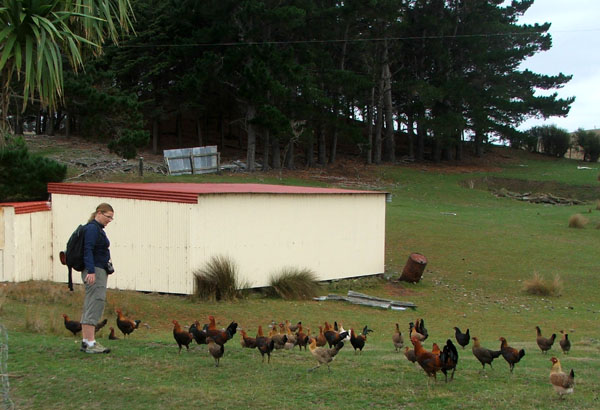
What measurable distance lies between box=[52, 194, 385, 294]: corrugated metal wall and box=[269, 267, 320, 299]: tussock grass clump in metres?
0.24

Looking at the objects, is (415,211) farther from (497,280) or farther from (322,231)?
(322,231)

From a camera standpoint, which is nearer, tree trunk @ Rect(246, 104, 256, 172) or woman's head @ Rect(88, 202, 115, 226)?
woman's head @ Rect(88, 202, 115, 226)

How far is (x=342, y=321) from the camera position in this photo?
46.6 feet

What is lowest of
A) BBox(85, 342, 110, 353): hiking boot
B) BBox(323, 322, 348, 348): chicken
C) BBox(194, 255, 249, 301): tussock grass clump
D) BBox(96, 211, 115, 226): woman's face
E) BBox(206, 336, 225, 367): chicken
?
BBox(194, 255, 249, 301): tussock grass clump

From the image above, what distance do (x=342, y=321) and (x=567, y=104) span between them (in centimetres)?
4737

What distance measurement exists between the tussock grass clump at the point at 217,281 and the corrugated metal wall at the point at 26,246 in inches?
164

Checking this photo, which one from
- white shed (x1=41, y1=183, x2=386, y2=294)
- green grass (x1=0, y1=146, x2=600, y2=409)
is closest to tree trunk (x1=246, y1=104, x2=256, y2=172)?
green grass (x1=0, y1=146, x2=600, y2=409)

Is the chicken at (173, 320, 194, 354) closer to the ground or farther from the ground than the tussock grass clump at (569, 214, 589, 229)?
farther from the ground

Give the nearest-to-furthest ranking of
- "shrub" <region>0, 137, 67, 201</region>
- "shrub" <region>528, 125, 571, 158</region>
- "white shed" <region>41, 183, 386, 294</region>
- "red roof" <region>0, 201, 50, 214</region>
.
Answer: "white shed" <region>41, 183, 386, 294</region>
"red roof" <region>0, 201, 50, 214</region>
"shrub" <region>0, 137, 67, 201</region>
"shrub" <region>528, 125, 571, 158</region>

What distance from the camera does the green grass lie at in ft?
22.4

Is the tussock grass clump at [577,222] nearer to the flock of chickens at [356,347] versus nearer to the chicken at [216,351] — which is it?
the flock of chickens at [356,347]

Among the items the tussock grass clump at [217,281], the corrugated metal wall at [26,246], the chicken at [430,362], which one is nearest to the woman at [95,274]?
the chicken at [430,362]

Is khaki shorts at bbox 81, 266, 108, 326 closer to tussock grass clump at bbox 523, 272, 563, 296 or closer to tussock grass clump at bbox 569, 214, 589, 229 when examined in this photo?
tussock grass clump at bbox 523, 272, 563, 296

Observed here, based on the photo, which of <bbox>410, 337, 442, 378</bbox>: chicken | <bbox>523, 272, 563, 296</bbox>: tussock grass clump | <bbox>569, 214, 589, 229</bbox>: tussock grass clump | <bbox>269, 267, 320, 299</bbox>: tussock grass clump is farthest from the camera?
<bbox>569, 214, 589, 229</bbox>: tussock grass clump
